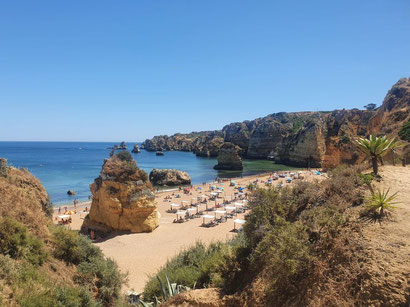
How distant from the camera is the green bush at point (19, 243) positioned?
21.9 ft

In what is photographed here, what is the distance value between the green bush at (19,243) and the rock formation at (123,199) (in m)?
11.1

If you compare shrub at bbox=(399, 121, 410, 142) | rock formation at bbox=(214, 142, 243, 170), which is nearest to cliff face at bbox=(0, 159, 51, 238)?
shrub at bbox=(399, 121, 410, 142)

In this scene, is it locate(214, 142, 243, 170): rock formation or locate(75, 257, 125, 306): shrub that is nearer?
locate(75, 257, 125, 306): shrub

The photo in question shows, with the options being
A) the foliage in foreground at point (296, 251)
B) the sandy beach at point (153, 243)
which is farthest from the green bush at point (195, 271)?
the sandy beach at point (153, 243)

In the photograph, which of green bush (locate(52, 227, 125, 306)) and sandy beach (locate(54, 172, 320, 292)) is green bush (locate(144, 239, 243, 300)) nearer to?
green bush (locate(52, 227, 125, 306))

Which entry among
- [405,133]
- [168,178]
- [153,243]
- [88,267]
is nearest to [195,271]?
[88,267]

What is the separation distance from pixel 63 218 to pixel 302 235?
74.4 ft

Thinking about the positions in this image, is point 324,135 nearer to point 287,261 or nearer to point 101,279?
point 101,279

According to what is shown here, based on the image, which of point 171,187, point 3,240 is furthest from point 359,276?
point 171,187

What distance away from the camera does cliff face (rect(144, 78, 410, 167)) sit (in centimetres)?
2535

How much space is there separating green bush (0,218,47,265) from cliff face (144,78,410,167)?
17.2 m

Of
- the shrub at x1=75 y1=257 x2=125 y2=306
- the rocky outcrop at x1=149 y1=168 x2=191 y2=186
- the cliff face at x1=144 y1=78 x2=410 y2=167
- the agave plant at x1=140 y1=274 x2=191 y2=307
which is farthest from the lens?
the rocky outcrop at x1=149 y1=168 x2=191 y2=186

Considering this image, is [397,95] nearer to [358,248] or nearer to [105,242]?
[358,248]

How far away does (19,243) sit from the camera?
6953 mm
